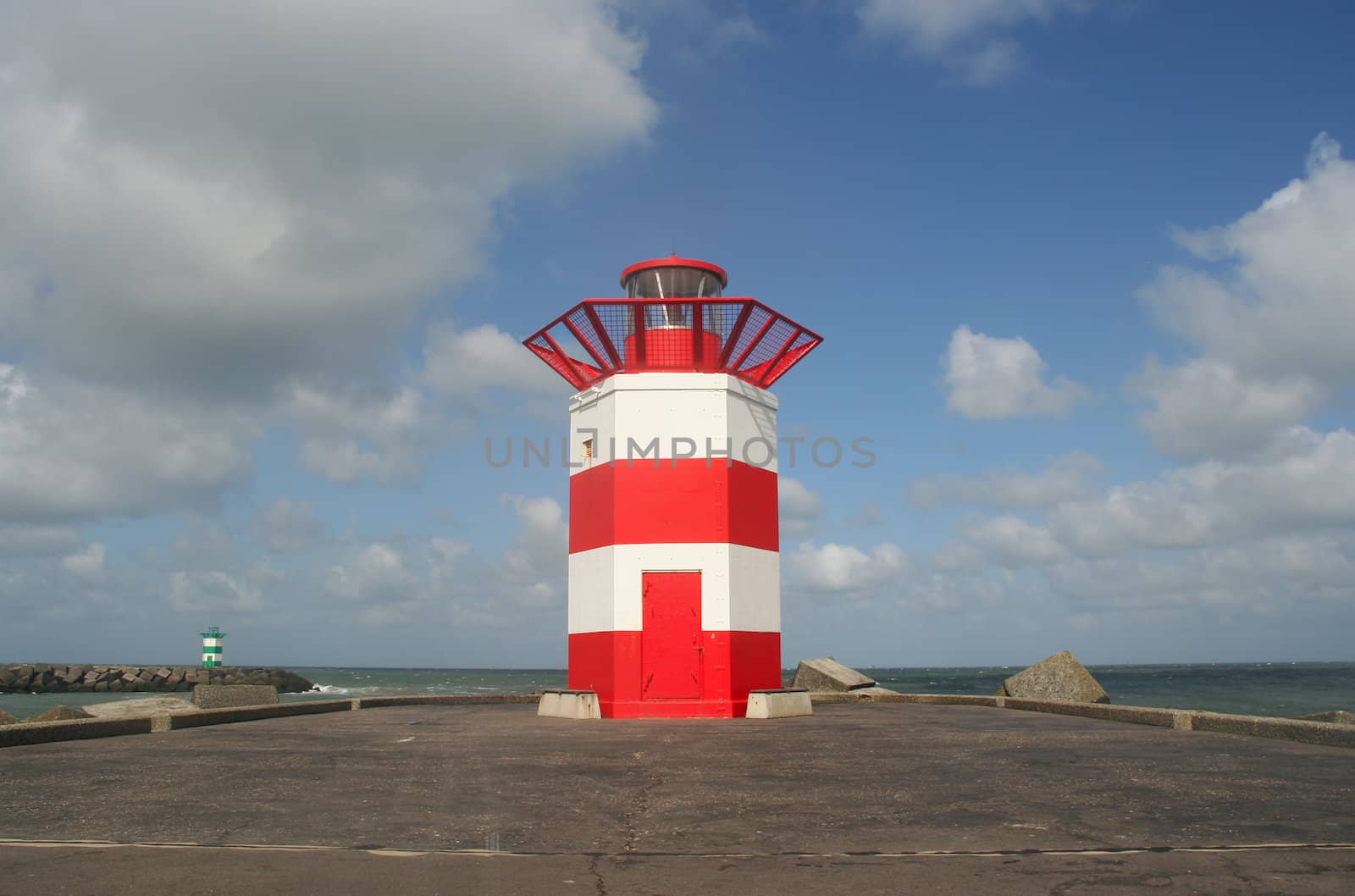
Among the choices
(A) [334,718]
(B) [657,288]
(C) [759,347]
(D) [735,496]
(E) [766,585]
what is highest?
(B) [657,288]

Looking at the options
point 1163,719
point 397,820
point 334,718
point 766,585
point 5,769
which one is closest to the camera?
point 397,820

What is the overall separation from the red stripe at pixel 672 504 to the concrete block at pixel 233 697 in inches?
239

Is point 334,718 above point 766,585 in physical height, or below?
below

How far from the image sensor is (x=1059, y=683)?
22.4 metres

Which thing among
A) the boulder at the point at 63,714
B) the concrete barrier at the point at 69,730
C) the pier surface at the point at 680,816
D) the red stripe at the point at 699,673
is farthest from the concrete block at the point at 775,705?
the boulder at the point at 63,714

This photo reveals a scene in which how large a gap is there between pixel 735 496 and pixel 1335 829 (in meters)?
11.4

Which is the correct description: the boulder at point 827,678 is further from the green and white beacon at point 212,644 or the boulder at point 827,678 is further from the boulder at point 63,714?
the green and white beacon at point 212,644

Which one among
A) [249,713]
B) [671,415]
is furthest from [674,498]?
[249,713]

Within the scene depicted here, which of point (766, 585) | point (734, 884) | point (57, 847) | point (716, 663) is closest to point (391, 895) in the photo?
point (734, 884)

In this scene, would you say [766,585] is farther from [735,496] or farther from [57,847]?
[57,847]

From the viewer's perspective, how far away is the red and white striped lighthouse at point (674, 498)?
16344 millimetres

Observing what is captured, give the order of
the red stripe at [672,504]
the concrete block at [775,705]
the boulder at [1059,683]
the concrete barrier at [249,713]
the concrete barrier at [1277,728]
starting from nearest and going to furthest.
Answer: the concrete barrier at [1277,728] → the concrete barrier at [249,713] → the concrete block at [775,705] → the red stripe at [672,504] → the boulder at [1059,683]

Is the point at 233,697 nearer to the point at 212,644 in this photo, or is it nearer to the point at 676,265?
the point at 676,265

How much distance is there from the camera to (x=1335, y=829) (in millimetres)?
5992
